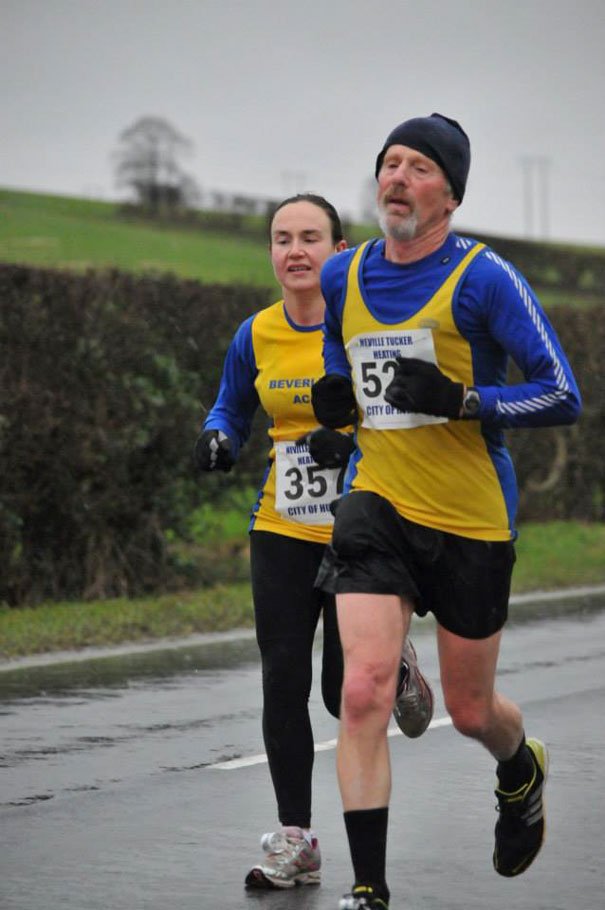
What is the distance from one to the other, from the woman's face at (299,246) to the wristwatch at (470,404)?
48.0 inches

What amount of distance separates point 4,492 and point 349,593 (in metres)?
8.70

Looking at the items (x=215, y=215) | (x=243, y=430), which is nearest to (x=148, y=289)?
(x=243, y=430)

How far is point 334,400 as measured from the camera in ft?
19.2

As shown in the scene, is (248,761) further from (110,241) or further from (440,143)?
(110,241)

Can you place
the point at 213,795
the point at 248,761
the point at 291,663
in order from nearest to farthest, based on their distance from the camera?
the point at 291,663, the point at 213,795, the point at 248,761

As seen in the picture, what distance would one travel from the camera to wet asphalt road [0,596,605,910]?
19.7 ft

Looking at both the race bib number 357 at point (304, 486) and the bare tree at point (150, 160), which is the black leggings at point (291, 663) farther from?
the bare tree at point (150, 160)

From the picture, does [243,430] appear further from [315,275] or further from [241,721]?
[241,721]

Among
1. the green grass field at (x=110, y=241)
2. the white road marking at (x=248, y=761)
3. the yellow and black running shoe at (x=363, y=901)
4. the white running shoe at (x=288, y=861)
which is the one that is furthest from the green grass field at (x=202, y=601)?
the green grass field at (x=110, y=241)

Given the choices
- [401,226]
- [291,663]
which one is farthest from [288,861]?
[401,226]

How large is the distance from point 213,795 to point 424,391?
2566mm

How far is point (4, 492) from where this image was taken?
14.0 m

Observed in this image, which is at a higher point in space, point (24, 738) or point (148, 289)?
point (148, 289)

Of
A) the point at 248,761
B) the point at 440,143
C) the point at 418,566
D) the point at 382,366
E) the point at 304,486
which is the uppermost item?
the point at 440,143
